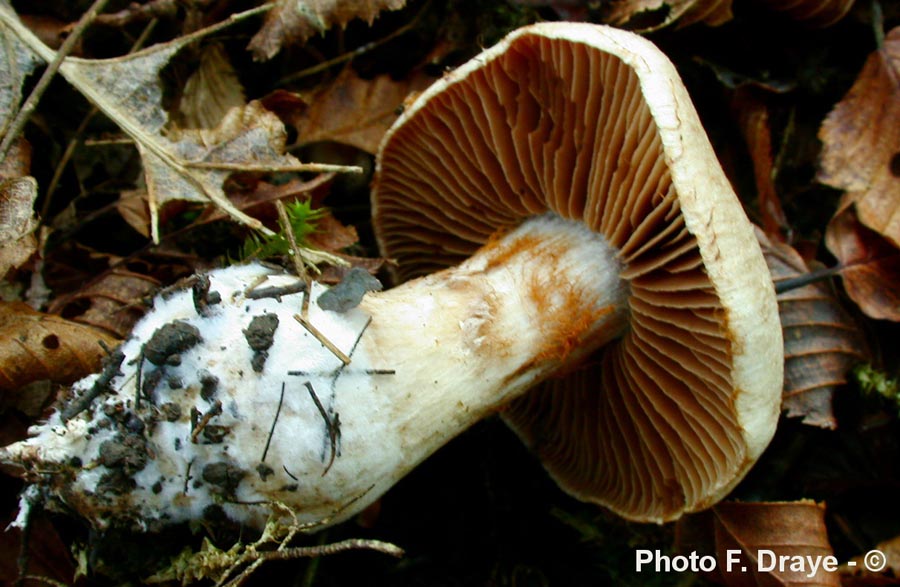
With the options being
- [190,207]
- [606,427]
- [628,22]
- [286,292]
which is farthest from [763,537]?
[190,207]

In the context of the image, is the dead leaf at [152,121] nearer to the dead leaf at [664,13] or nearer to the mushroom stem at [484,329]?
the mushroom stem at [484,329]

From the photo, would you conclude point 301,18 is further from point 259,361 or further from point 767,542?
point 767,542

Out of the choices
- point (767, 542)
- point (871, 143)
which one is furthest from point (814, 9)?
point (767, 542)

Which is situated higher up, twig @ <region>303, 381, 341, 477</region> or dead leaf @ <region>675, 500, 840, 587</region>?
twig @ <region>303, 381, 341, 477</region>

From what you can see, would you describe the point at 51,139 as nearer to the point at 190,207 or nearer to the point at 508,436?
the point at 190,207

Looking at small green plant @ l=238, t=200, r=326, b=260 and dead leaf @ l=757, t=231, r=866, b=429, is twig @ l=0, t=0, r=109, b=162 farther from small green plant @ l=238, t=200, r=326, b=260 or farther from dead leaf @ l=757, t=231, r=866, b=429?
dead leaf @ l=757, t=231, r=866, b=429

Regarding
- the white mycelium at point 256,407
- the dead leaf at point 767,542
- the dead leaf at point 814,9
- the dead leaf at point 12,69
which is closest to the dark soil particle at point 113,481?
the white mycelium at point 256,407

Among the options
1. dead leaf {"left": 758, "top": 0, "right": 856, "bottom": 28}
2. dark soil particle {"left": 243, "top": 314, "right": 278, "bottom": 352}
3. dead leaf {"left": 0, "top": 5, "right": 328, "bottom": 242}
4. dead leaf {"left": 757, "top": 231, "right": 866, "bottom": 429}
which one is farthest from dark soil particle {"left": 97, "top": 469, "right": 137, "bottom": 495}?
dead leaf {"left": 758, "top": 0, "right": 856, "bottom": 28}
